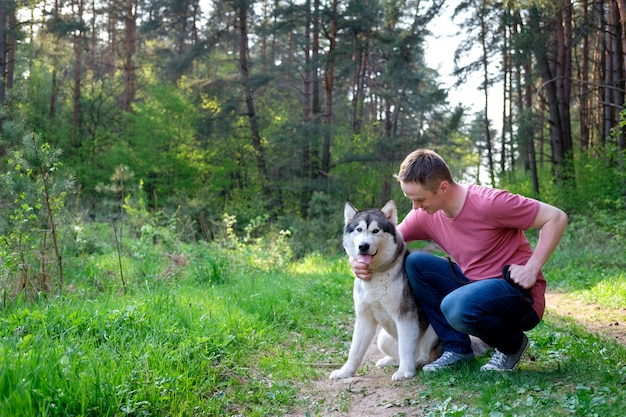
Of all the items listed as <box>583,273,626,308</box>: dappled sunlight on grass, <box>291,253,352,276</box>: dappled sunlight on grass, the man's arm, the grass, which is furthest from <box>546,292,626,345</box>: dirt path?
<box>291,253,352,276</box>: dappled sunlight on grass

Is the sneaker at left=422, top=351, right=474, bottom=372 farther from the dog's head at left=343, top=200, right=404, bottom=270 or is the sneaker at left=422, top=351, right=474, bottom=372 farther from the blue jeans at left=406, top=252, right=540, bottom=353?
the dog's head at left=343, top=200, right=404, bottom=270

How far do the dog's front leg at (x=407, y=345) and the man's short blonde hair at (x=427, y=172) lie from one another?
107cm

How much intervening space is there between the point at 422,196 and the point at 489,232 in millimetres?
530

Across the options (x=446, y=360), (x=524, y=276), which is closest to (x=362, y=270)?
(x=446, y=360)

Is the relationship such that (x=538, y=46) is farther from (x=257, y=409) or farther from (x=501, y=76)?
(x=257, y=409)

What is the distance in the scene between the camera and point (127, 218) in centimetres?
1325

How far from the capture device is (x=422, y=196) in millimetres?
3805

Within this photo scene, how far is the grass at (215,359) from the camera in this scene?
2963 mm

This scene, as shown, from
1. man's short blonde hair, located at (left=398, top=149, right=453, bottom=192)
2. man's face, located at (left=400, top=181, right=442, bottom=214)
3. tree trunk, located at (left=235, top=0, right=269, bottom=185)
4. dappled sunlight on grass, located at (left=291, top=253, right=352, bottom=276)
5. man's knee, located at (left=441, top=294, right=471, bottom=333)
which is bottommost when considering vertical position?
dappled sunlight on grass, located at (left=291, top=253, right=352, bottom=276)

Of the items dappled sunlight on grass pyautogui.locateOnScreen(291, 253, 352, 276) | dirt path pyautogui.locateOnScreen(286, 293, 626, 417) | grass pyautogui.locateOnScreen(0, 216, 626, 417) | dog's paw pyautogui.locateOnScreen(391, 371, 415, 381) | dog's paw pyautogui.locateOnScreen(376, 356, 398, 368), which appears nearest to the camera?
grass pyautogui.locateOnScreen(0, 216, 626, 417)

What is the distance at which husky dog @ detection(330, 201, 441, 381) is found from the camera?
405 cm

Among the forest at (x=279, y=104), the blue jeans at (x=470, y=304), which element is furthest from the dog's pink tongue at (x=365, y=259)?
the forest at (x=279, y=104)

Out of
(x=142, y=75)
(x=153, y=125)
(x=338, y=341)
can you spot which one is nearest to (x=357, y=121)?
(x=153, y=125)

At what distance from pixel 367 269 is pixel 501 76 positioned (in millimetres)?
20274
